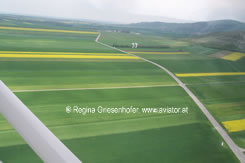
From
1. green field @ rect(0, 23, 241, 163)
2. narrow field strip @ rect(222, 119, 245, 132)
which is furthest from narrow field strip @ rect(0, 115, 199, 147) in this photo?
narrow field strip @ rect(222, 119, 245, 132)

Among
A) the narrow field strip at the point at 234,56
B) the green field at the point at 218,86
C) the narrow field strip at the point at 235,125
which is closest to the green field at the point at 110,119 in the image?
the green field at the point at 218,86

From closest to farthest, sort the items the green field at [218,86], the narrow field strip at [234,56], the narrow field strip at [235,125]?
1. the narrow field strip at [235,125]
2. the green field at [218,86]
3. the narrow field strip at [234,56]

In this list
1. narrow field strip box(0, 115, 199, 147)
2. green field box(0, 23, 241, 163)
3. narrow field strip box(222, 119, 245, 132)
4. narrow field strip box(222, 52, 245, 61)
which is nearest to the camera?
green field box(0, 23, 241, 163)

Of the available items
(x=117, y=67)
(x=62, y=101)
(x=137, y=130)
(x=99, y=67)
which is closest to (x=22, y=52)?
(x=99, y=67)

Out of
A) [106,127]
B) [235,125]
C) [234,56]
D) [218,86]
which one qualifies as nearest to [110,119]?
[106,127]

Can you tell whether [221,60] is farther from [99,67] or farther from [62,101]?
[62,101]

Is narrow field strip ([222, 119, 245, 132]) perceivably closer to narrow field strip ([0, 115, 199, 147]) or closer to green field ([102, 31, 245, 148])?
green field ([102, 31, 245, 148])

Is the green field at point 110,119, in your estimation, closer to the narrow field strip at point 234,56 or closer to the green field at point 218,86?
the green field at point 218,86
